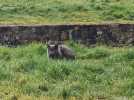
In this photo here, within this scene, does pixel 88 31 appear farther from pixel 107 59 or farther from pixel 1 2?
pixel 1 2

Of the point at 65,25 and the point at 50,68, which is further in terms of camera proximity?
the point at 65,25

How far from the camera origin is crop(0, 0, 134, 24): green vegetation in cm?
1959

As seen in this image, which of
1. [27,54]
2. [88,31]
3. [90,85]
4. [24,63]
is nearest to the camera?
[90,85]

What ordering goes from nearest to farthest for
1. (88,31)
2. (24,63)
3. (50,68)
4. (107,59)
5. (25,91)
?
(25,91) < (50,68) < (24,63) < (107,59) < (88,31)

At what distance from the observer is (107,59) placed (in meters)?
12.5

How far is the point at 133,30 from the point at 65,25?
2.00 m

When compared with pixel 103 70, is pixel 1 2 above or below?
below

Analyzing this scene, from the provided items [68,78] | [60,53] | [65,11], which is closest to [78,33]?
[60,53]

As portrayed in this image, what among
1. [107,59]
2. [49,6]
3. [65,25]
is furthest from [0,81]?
[49,6]

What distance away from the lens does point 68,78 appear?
33.1ft

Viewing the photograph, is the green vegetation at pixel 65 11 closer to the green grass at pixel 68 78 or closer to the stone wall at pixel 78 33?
the stone wall at pixel 78 33

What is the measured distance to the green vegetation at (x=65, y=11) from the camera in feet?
64.3

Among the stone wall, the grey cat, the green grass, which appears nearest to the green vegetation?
the stone wall

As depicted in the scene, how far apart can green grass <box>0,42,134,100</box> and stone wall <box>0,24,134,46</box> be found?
2866mm
